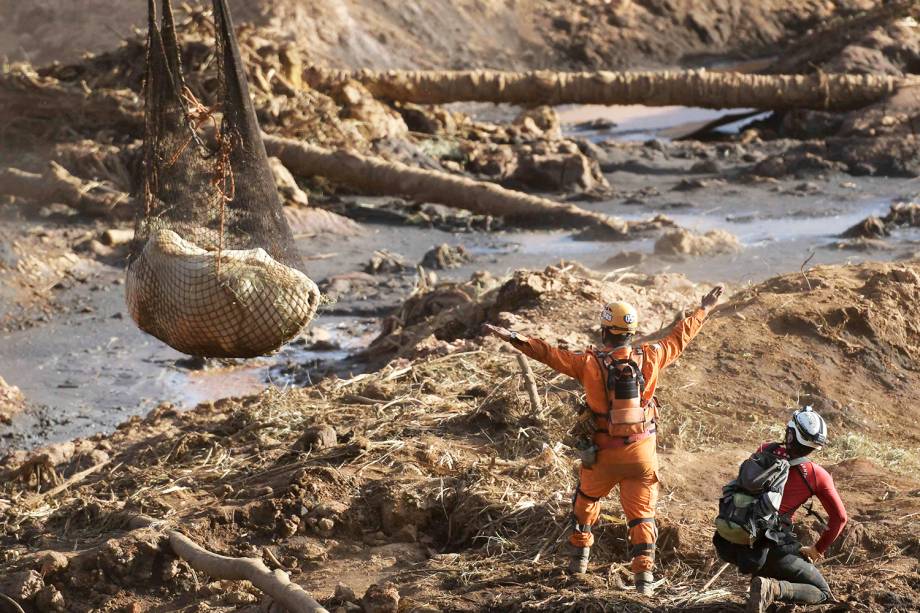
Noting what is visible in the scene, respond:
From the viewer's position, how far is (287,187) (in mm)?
15773

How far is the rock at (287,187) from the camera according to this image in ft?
51.5

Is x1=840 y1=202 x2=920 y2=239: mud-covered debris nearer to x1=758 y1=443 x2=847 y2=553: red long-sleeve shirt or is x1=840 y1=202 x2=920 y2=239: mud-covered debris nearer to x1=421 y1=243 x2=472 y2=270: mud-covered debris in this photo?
x1=421 y1=243 x2=472 y2=270: mud-covered debris

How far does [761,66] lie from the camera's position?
26469 millimetres

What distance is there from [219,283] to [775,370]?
11.5ft

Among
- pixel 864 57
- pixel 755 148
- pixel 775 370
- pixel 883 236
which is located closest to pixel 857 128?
pixel 755 148

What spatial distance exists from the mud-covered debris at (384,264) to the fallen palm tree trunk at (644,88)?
243 inches

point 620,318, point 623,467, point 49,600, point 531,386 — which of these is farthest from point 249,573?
point 531,386

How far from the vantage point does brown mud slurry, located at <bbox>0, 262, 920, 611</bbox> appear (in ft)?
18.4

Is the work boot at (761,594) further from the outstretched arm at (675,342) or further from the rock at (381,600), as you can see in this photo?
the rock at (381,600)

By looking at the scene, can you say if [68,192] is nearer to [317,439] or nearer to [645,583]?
[317,439]

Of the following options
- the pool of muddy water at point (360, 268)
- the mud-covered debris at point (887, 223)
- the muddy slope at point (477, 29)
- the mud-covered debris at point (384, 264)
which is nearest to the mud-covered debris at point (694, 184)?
the pool of muddy water at point (360, 268)

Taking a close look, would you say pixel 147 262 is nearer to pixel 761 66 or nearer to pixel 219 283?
pixel 219 283

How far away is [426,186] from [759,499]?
12.1 meters

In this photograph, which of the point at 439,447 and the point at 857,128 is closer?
the point at 439,447
